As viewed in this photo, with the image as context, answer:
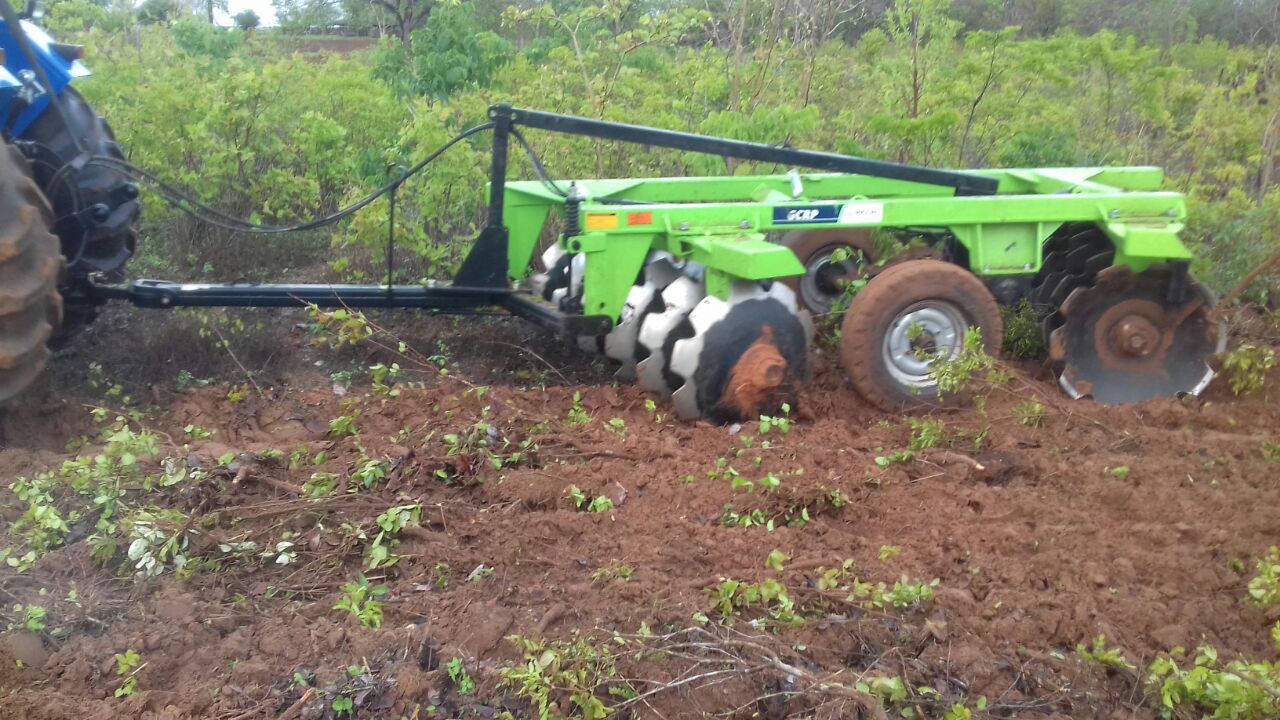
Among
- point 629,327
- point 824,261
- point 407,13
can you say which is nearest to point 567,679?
point 629,327

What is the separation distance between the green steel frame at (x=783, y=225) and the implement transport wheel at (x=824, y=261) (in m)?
0.45

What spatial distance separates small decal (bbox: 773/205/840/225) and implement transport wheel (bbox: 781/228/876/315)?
109cm

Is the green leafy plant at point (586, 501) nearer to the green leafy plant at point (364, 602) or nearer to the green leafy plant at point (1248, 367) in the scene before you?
the green leafy plant at point (364, 602)

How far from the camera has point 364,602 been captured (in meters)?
3.46

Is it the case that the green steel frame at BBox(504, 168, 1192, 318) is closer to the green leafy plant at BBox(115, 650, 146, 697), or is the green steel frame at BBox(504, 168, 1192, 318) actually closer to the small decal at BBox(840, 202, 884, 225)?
the small decal at BBox(840, 202, 884, 225)

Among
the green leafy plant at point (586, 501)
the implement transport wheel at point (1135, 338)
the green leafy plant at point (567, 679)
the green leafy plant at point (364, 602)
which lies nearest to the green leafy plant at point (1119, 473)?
the implement transport wheel at point (1135, 338)

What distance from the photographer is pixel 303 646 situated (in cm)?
323

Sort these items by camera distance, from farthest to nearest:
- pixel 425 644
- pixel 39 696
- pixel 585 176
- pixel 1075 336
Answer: pixel 585 176 < pixel 1075 336 < pixel 425 644 < pixel 39 696

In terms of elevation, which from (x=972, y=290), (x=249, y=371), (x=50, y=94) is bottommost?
(x=249, y=371)

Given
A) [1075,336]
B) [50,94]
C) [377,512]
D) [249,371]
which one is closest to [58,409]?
[249,371]

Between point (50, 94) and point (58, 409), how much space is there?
1.54 meters

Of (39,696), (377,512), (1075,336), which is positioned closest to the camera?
(39,696)

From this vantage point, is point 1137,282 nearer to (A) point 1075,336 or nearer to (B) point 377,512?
(A) point 1075,336

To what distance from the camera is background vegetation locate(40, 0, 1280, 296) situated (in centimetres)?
753
